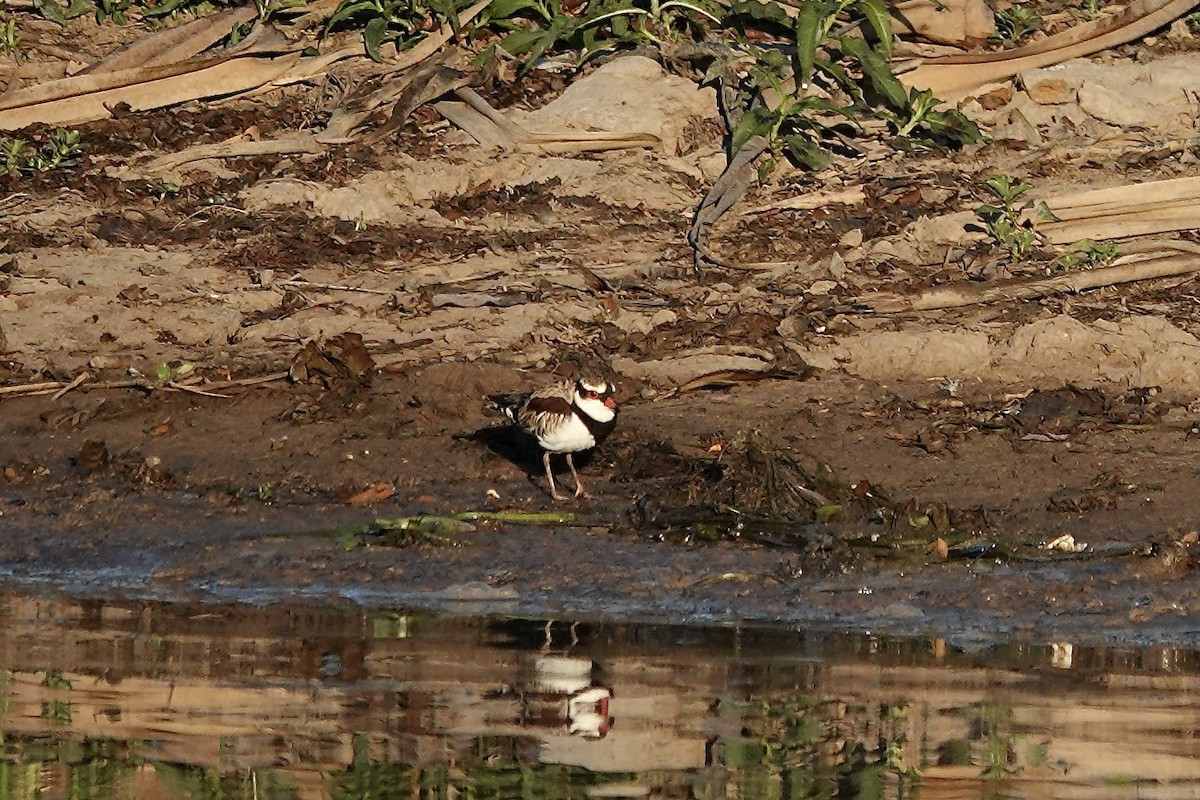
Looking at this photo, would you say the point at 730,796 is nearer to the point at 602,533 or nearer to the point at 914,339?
the point at 602,533

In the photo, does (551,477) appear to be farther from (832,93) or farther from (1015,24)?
(1015,24)

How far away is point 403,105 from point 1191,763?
7826 mm

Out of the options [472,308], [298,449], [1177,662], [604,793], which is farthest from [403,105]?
[604,793]

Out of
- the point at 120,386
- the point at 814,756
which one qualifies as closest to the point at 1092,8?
the point at 120,386

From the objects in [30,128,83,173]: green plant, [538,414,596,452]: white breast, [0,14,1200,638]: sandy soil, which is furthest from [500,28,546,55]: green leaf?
[538,414,596,452]: white breast

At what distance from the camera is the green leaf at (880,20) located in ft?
40.5

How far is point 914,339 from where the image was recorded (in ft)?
34.8

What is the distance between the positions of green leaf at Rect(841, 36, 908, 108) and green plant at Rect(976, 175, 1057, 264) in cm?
90

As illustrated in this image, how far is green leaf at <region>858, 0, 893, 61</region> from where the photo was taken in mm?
12359

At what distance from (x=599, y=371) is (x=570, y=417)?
4.18 ft

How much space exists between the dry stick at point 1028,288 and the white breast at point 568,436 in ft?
7.60

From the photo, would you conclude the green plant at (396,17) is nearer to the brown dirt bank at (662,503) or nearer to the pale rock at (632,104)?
the pale rock at (632,104)

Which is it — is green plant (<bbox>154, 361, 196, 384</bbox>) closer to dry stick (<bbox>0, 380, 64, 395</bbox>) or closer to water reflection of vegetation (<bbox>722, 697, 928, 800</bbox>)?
dry stick (<bbox>0, 380, 64, 395</bbox>)

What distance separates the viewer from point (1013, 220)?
1159cm
